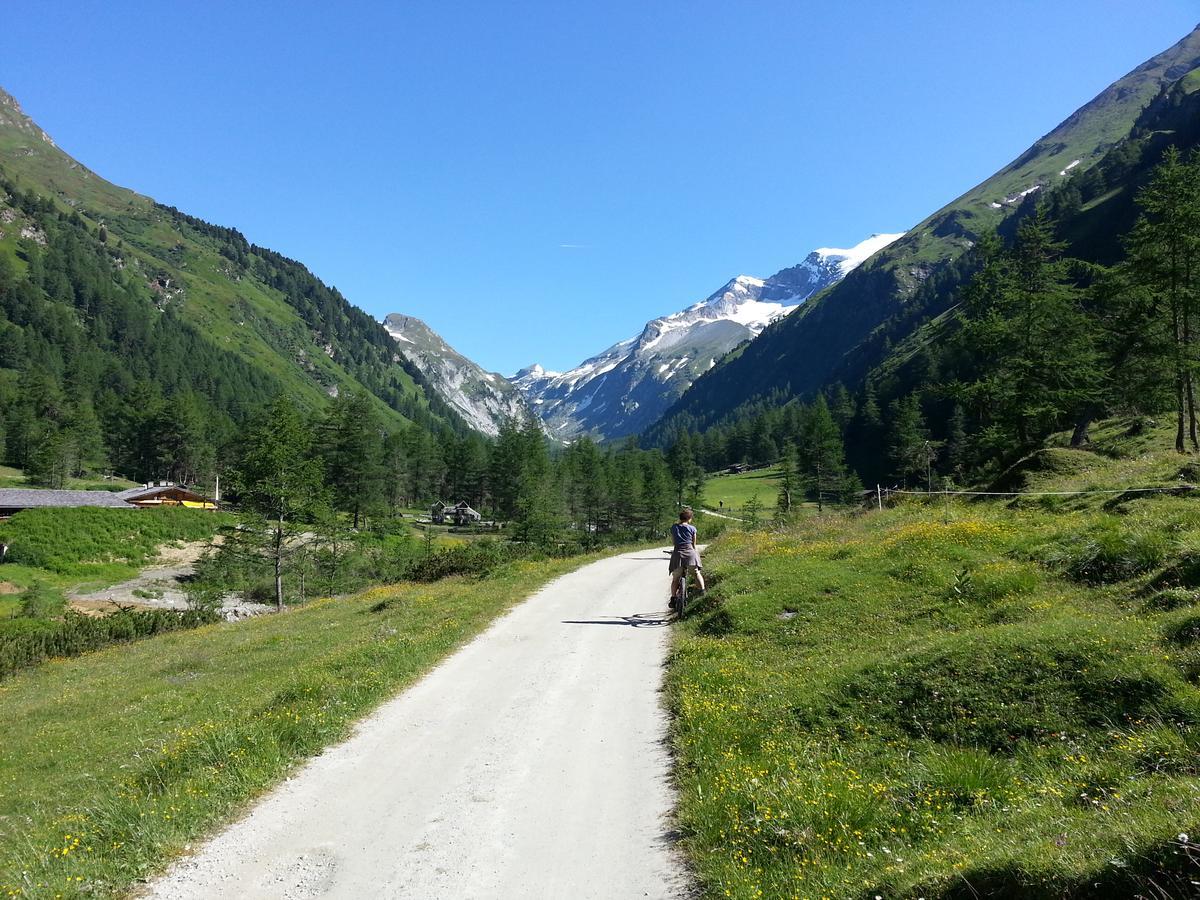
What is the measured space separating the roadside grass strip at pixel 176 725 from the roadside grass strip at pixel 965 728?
18.4ft

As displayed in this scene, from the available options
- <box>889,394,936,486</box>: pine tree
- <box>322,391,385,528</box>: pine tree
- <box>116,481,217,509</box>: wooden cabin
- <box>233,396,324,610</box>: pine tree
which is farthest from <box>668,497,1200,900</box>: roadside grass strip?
<box>116,481,217,509</box>: wooden cabin

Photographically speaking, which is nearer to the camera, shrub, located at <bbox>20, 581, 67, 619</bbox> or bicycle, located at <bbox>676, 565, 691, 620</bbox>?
bicycle, located at <bbox>676, 565, 691, 620</bbox>

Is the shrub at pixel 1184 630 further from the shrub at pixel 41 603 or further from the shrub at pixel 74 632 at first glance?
the shrub at pixel 41 603

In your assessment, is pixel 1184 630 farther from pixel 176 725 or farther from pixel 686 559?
pixel 176 725

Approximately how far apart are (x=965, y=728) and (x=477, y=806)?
19.9 feet

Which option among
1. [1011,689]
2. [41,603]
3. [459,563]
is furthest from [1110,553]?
[41,603]

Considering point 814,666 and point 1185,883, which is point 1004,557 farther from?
point 1185,883

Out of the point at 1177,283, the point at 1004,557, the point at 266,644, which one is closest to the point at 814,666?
the point at 1004,557

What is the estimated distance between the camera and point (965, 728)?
7906mm

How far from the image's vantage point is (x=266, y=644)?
23.3 metres

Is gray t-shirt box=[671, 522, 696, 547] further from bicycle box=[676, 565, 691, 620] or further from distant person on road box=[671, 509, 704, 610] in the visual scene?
bicycle box=[676, 565, 691, 620]

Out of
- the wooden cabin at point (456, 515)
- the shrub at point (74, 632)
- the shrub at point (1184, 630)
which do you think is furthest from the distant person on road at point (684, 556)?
the wooden cabin at point (456, 515)

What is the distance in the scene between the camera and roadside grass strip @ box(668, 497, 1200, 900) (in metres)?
4.88

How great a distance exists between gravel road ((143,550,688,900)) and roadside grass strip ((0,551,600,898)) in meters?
0.57
